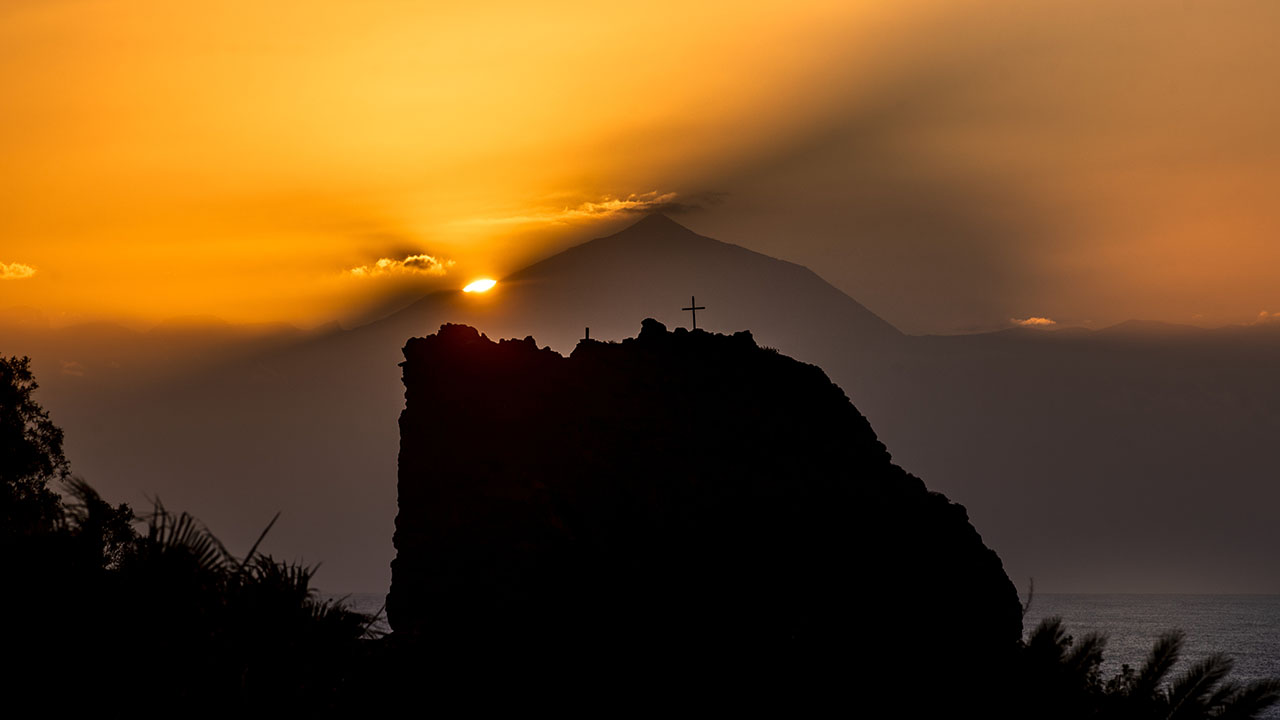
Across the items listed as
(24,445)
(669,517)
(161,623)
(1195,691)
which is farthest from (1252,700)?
(24,445)

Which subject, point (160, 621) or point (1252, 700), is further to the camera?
point (1252, 700)

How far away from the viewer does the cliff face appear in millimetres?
38562

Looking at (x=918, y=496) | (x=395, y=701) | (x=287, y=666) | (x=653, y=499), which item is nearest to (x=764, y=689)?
(x=653, y=499)

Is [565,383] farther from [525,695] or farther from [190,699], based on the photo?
[190,699]

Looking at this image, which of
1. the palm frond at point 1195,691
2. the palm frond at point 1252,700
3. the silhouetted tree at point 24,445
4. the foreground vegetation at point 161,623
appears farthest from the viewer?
the silhouetted tree at point 24,445

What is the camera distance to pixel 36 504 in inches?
1299

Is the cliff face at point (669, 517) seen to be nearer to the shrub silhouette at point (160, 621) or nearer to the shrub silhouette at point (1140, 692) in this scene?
the shrub silhouette at point (1140, 692)

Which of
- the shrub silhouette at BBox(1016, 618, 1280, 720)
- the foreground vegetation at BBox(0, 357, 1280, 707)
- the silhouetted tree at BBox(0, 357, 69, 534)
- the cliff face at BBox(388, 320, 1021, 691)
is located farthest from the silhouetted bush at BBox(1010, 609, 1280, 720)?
the silhouetted tree at BBox(0, 357, 69, 534)

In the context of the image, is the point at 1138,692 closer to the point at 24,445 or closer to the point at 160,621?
the point at 160,621

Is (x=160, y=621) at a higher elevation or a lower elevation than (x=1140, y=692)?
higher

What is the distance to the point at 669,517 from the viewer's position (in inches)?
1705

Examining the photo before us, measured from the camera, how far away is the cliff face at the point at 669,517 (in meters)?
38.6

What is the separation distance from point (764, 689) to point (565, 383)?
1693cm

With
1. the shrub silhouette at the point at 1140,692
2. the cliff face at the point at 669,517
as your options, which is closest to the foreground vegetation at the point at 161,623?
the shrub silhouette at the point at 1140,692
